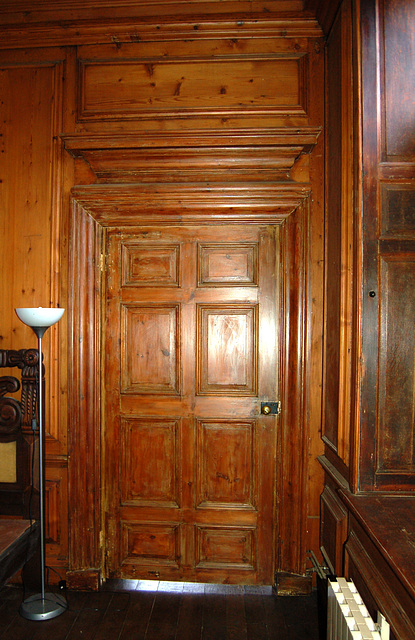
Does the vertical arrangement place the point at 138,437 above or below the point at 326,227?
below

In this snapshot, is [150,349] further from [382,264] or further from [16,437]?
[382,264]

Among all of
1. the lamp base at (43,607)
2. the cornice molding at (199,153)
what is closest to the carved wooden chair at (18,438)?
the lamp base at (43,607)

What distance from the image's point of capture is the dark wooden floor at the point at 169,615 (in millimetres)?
2146

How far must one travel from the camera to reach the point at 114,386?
2619mm

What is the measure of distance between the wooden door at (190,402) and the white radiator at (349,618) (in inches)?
34.8

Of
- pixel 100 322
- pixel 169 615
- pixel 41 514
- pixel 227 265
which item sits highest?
pixel 227 265

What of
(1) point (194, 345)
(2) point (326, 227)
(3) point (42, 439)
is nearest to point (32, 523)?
(3) point (42, 439)

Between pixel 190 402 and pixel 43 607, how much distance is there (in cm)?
134

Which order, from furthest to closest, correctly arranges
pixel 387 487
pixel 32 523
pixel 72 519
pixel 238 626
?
pixel 72 519, pixel 32 523, pixel 238 626, pixel 387 487

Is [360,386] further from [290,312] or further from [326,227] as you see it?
[326,227]

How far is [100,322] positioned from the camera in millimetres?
2586

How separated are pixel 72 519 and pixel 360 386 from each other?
1.84 m

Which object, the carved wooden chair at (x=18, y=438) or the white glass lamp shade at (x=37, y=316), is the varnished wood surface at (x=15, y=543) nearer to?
the carved wooden chair at (x=18, y=438)

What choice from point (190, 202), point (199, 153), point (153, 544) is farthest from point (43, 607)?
point (199, 153)
